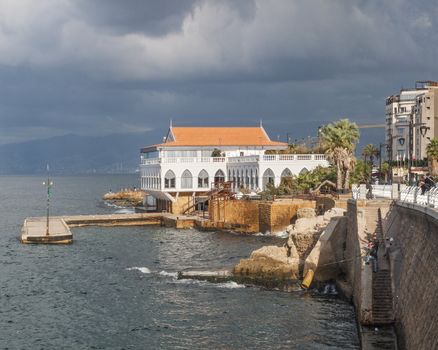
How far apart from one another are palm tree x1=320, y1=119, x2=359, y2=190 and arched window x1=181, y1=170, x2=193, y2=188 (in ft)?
67.7

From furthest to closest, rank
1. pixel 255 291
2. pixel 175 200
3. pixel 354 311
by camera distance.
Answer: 1. pixel 175 200
2. pixel 255 291
3. pixel 354 311

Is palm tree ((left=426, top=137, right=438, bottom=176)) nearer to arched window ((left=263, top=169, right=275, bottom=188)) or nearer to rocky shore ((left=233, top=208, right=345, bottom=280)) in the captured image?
arched window ((left=263, top=169, right=275, bottom=188))

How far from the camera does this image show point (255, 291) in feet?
128

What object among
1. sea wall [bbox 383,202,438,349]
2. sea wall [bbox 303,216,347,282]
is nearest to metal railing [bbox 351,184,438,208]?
sea wall [bbox 383,202,438,349]

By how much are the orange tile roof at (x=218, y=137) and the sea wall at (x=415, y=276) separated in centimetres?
6460

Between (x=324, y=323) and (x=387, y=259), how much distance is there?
435 centimetres

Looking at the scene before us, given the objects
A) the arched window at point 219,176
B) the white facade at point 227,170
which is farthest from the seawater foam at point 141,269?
the arched window at point 219,176

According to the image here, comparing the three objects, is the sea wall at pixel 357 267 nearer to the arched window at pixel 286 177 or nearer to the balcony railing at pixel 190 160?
the arched window at pixel 286 177

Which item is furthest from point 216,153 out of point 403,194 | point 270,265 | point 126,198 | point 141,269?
point 403,194

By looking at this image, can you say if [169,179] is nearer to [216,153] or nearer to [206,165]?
[206,165]

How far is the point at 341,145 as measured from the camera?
7331 cm

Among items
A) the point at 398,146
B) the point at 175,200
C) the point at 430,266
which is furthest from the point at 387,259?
the point at 398,146

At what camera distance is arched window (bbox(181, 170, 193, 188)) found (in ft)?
289

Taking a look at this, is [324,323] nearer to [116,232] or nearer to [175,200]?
[116,232]
